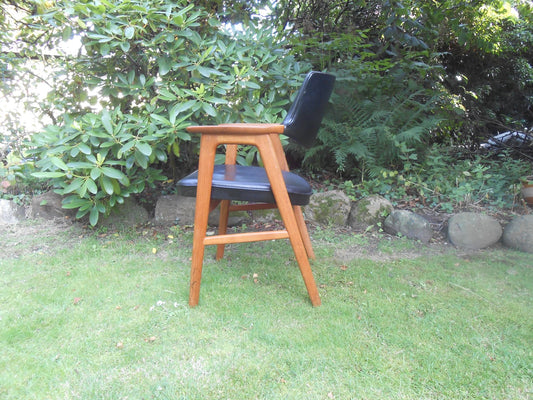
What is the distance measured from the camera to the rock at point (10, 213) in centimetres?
278

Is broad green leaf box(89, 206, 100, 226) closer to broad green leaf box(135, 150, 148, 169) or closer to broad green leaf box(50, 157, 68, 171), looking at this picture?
broad green leaf box(50, 157, 68, 171)

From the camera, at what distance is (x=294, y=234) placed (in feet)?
5.12

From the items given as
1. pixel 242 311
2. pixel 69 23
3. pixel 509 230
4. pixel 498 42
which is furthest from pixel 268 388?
pixel 498 42

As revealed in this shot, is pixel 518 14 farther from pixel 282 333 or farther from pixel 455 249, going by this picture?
pixel 282 333

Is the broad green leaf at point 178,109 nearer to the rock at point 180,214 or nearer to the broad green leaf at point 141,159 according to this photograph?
the broad green leaf at point 141,159

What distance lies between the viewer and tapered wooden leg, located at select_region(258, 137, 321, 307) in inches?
57.2

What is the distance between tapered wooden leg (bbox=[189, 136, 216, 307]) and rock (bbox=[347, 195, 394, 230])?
5.25 ft

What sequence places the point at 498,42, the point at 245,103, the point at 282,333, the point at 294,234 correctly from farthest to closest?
1. the point at 498,42
2. the point at 245,103
3. the point at 294,234
4. the point at 282,333

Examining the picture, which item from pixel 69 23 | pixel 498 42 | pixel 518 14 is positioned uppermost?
pixel 518 14

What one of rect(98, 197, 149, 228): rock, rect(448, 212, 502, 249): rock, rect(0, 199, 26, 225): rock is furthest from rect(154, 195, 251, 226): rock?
rect(448, 212, 502, 249): rock

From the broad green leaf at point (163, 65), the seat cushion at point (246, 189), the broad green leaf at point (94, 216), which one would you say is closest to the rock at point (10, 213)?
the broad green leaf at point (94, 216)

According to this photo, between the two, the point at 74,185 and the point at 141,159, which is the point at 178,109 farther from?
the point at 74,185

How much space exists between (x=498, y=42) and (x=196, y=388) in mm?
5094

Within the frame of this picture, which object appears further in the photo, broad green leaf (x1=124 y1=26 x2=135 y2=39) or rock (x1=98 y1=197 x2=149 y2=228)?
rock (x1=98 y1=197 x2=149 y2=228)
